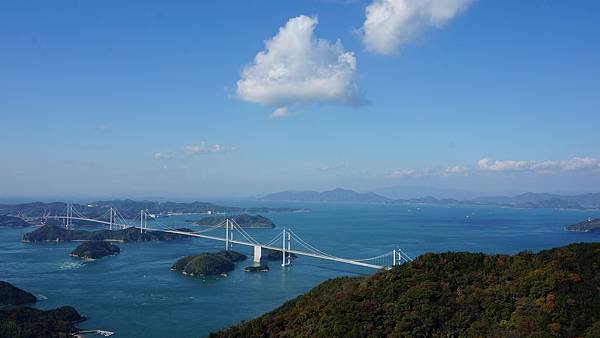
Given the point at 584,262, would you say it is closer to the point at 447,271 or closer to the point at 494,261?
the point at 494,261

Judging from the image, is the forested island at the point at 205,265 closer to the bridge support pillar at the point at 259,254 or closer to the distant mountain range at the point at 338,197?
A: the bridge support pillar at the point at 259,254

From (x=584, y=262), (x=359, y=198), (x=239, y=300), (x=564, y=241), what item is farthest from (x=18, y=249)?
(x=359, y=198)

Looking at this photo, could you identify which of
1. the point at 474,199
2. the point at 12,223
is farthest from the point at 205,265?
the point at 474,199

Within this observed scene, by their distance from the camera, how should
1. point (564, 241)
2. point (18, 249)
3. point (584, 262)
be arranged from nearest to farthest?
point (584, 262) → point (18, 249) → point (564, 241)

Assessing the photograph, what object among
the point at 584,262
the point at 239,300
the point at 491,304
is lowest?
the point at 239,300

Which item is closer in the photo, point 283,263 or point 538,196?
point 283,263

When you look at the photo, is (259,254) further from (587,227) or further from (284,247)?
(587,227)
